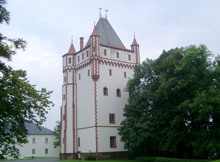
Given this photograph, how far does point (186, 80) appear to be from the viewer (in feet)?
98.8

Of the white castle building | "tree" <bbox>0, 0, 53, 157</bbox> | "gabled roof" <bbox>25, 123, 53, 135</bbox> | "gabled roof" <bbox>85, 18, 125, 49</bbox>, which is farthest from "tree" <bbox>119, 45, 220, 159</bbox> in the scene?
"gabled roof" <bbox>25, 123, 53, 135</bbox>

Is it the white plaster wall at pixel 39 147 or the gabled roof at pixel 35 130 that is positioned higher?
the gabled roof at pixel 35 130

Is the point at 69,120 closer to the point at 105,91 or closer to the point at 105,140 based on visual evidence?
the point at 105,140

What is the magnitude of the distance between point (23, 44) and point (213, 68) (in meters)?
23.2

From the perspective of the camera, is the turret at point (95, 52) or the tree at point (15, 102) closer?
the tree at point (15, 102)

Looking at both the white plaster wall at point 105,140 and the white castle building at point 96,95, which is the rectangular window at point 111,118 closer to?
the white castle building at point 96,95

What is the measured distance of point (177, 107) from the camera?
32.9 metres

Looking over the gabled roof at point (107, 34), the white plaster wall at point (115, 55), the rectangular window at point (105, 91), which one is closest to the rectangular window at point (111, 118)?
the rectangular window at point (105, 91)

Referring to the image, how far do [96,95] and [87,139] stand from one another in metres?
7.19

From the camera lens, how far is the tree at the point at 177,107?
27.2 m

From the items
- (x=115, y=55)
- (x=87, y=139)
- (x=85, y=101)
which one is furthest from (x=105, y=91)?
(x=87, y=139)

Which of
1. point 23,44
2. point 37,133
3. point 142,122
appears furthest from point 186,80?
point 37,133

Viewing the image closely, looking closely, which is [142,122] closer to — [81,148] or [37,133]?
[81,148]

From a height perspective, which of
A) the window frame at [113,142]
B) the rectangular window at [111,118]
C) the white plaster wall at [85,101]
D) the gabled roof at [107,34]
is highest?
the gabled roof at [107,34]
